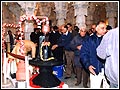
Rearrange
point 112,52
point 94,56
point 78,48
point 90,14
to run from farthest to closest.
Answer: point 90,14, point 78,48, point 94,56, point 112,52

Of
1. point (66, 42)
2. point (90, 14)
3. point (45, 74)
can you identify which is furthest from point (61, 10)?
point (45, 74)

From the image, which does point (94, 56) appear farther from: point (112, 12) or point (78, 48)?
point (112, 12)

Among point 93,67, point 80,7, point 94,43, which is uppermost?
point 80,7

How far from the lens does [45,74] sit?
19.1 ft

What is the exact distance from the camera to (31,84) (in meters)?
5.72

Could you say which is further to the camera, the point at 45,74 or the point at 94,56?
the point at 45,74

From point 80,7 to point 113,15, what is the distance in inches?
191

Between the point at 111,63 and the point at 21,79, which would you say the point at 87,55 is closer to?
the point at 111,63

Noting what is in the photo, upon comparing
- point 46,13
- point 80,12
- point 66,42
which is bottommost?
point 66,42

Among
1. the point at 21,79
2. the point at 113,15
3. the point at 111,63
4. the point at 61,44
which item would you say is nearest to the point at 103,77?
the point at 111,63

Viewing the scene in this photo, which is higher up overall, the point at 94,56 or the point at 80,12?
the point at 80,12

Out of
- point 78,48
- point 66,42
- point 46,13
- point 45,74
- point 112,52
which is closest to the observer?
point 112,52

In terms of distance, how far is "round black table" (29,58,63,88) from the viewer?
221 inches

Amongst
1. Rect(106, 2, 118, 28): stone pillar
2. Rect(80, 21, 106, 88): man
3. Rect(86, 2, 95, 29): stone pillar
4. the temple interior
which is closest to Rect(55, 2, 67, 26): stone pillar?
the temple interior
